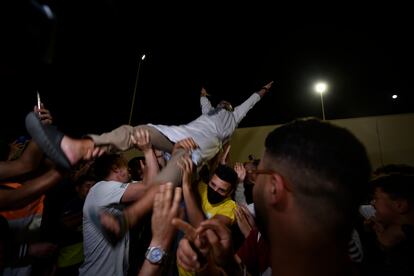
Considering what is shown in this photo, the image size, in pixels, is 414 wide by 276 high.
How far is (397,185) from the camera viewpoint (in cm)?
241

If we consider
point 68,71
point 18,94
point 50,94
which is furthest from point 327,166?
point 50,94

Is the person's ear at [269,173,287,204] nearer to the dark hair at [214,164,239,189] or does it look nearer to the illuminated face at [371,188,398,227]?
the illuminated face at [371,188,398,227]

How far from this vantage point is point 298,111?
12.2 meters

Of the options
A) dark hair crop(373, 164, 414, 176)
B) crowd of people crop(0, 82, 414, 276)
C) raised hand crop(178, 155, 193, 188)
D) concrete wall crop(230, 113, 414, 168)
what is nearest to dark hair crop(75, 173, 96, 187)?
crowd of people crop(0, 82, 414, 276)

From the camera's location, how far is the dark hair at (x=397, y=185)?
2.33 m

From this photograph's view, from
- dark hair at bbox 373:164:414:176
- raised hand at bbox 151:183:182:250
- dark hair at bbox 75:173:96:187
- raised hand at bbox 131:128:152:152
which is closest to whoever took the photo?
raised hand at bbox 151:183:182:250

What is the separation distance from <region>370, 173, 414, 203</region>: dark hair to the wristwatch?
1960 millimetres

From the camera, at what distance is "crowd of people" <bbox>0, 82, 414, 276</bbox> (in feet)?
4.02

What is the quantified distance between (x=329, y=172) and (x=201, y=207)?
1761 millimetres

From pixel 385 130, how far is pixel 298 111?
19.3ft

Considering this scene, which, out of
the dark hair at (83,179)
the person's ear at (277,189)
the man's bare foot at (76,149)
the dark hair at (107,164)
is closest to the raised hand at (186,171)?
the man's bare foot at (76,149)

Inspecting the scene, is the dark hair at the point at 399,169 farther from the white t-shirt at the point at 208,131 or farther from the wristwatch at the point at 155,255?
the wristwatch at the point at 155,255

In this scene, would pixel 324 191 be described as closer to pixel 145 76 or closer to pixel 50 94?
pixel 50 94

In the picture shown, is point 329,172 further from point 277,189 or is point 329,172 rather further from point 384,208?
point 384,208
